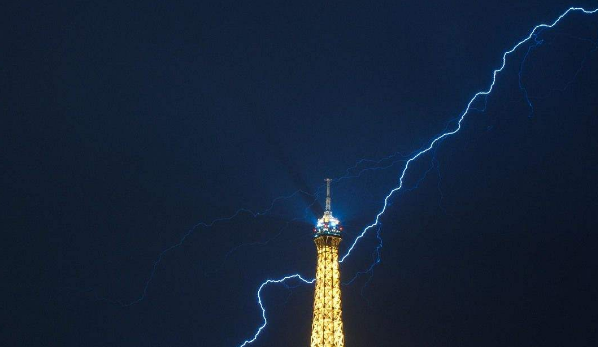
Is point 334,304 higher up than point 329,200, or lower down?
lower down

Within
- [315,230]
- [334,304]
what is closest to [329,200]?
[315,230]

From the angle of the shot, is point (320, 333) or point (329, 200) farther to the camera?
point (329, 200)

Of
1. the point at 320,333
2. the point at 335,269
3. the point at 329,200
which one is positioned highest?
the point at 329,200

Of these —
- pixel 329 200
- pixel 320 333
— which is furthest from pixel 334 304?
pixel 329 200

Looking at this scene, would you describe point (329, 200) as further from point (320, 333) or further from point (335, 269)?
point (320, 333)
